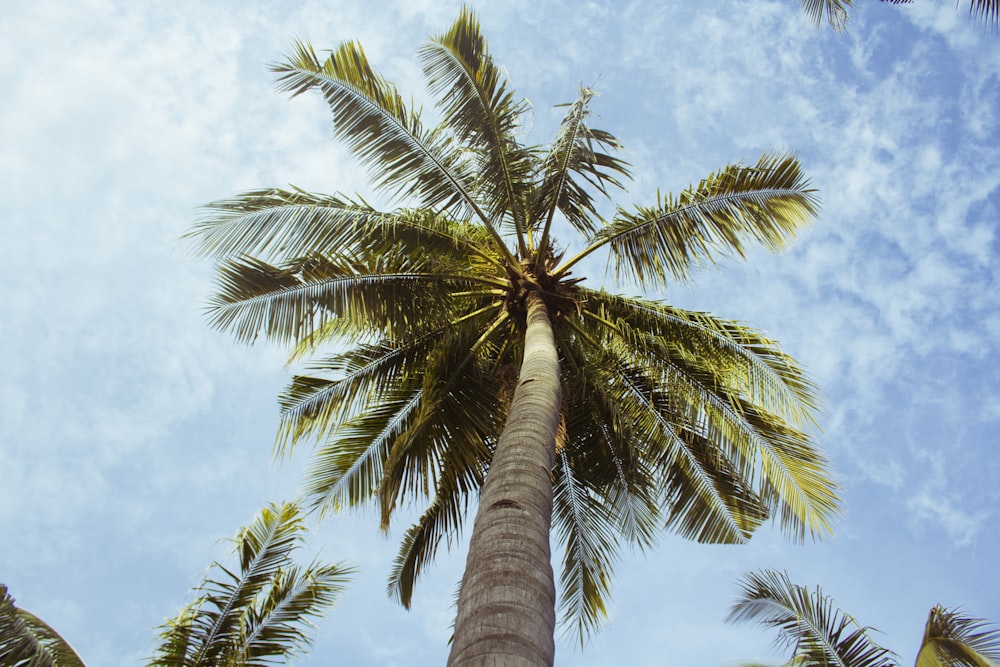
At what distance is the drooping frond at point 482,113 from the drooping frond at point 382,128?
0.88 ft

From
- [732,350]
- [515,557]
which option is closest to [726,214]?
[732,350]

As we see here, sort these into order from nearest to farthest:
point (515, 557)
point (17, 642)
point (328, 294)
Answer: point (515, 557)
point (17, 642)
point (328, 294)

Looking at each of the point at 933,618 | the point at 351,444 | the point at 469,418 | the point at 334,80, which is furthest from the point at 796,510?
the point at 334,80

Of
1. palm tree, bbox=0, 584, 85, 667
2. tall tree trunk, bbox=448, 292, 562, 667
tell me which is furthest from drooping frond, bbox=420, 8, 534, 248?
palm tree, bbox=0, 584, 85, 667

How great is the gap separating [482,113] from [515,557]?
6.53 metres

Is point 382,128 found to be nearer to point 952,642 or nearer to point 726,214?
point 726,214

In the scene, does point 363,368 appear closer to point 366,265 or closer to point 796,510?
point 366,265

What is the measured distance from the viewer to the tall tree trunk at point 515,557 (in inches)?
140

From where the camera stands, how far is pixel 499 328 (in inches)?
385

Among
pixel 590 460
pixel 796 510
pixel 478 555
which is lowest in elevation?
pixel 478 555

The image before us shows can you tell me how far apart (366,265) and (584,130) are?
10.6ft

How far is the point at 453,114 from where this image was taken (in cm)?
952

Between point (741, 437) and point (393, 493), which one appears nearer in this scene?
point (393, 493)

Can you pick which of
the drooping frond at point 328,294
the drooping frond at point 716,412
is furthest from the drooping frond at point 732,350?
the drooping frond at point 328,294
